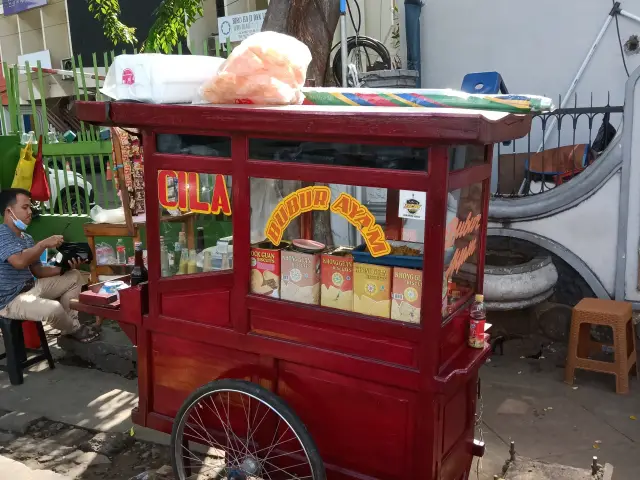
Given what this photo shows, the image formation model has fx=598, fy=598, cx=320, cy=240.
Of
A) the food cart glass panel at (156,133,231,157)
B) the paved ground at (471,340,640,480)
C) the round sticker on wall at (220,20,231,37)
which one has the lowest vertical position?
the paved ground at (471,340,640,480)

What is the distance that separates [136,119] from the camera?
8.59ft

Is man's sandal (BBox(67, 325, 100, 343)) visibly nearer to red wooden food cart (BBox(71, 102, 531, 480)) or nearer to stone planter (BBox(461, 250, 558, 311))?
red wooden food cart (BBox(71, 102, 531, 480))

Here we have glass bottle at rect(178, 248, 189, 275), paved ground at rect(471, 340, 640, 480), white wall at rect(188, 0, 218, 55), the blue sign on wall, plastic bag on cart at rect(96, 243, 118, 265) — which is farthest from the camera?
the blue sign on wall

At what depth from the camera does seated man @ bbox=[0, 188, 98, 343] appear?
180 inches

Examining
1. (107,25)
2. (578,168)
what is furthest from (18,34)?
(578,168)

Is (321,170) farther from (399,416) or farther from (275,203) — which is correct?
(399,416)

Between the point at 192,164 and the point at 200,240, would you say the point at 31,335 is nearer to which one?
the point at 200,240

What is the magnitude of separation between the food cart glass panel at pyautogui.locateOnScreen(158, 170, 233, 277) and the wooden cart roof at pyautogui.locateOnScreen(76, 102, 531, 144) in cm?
23

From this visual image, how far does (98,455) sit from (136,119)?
7.02 feet

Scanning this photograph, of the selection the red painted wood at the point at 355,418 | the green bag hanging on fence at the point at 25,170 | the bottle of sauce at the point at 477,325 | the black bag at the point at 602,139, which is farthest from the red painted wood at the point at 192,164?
the black bag at the point at 602,139

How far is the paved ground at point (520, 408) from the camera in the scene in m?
3.50

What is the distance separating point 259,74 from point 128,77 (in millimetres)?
595

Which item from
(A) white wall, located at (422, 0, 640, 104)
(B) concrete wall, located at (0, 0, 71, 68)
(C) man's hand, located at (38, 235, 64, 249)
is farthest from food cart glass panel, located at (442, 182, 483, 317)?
(B) concrete wall, located at (0, 0, 71, 68)

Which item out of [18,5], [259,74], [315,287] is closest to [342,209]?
[315,287]
